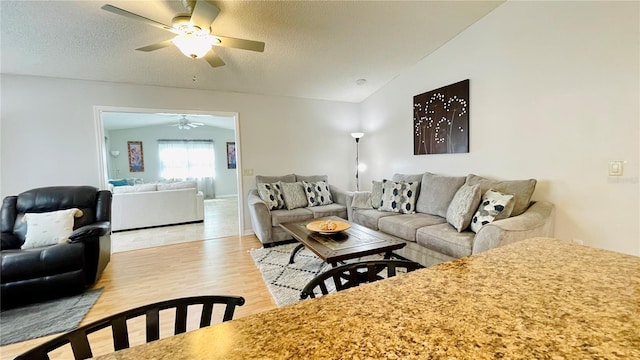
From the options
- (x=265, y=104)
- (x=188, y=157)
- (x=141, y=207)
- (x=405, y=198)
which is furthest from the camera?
(x=188, y=157)

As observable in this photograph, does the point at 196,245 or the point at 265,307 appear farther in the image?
the point at 196,245

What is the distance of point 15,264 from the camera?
228 cm

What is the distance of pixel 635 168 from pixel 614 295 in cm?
218

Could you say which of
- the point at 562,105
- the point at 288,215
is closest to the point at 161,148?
the point at 288,215

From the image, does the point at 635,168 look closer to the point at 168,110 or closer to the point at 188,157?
the point at 168,110

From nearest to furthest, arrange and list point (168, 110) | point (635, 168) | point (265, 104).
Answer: point (635, 168) < point (168, 110) < point (265, 104)

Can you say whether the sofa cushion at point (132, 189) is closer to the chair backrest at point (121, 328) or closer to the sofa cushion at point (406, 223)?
the sofa cushion at point (406, 223)

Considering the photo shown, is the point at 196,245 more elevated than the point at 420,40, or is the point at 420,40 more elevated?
the point at 420,40

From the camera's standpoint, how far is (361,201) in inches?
161

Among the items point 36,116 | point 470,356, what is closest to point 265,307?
point 470,356

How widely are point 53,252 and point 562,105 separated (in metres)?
4.65

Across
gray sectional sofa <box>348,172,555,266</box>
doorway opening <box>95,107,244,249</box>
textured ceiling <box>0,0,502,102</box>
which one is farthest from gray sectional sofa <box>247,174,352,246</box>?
doorway opening <box>95,107,244,249</box>

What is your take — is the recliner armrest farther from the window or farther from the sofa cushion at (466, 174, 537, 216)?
the window

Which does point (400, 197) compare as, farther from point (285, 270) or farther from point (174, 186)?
point (174, 186)
